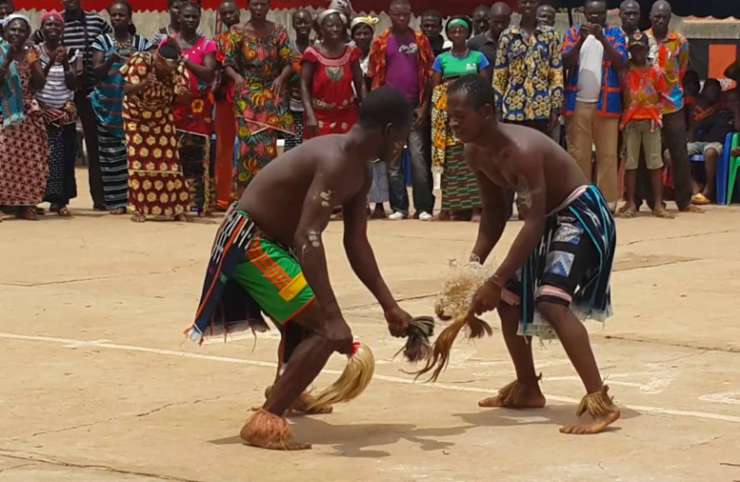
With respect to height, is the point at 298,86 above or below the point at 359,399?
above

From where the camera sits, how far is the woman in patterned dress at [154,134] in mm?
13562

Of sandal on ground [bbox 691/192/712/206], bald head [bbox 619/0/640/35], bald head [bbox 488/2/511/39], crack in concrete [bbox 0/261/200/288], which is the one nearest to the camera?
crack in concrete [bbox 0/261/200/288]

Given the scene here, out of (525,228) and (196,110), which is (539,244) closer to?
(525,228)

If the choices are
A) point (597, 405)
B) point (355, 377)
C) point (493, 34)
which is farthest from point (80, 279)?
point (493, 34)

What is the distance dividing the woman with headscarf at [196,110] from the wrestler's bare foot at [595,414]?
320 inches

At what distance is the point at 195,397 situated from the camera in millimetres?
6895

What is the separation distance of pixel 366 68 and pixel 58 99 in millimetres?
2709

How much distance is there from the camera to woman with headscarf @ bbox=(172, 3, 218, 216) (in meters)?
13.9

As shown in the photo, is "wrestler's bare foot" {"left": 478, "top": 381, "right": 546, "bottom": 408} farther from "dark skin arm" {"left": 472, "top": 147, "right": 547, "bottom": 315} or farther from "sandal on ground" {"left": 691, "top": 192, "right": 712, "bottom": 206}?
"sandal on ground" {"left": 691, "top": 192, "right": 712, "bottom": 206}

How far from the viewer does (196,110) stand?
46.2 ft

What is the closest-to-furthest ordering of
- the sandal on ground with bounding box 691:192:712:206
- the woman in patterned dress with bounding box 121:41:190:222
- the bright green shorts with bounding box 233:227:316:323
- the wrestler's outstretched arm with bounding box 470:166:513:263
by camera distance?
the bright green shorts with bounding box 233:227:316:323
the wrestler's outstretched arm with bounding box 470:166:513:263
the woman in patterned dress with bounding box 121:41:190:222
the sandal on ground with bounding box 691:192:712:206

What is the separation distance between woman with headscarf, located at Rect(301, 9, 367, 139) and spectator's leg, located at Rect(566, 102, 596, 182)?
1.92 m

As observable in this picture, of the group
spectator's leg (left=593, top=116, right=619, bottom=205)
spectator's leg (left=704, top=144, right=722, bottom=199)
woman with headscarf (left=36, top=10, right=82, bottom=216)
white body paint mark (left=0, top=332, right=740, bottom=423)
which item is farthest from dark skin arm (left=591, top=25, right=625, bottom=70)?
white body paint mark (left=0, top=332, right=740, bottom=423)

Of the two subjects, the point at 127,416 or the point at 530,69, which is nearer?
the point at 127,416
